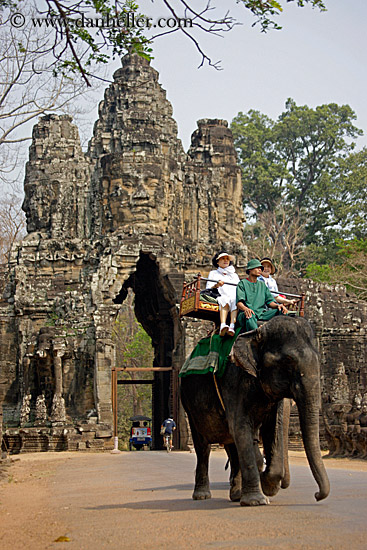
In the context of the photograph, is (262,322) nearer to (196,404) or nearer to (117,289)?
(196,404)

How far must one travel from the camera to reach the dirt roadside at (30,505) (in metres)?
6.67

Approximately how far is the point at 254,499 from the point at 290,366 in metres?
1.28

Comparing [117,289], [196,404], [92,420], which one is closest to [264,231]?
[117,289]

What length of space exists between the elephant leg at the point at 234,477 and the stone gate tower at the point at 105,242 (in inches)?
716

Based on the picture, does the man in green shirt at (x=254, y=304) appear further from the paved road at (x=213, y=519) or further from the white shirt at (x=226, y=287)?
the paved road at (x=213, y=519)

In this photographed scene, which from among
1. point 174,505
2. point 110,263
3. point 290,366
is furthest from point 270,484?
point 110,263

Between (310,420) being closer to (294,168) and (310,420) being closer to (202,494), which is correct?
(202,494)

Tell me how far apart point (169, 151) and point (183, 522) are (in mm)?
29188

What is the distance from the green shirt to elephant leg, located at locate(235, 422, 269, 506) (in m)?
1.25

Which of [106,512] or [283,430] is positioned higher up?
[283,430]

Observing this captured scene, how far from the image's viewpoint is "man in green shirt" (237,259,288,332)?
7.99 meters

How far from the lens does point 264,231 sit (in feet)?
190

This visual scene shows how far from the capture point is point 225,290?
29.3ft

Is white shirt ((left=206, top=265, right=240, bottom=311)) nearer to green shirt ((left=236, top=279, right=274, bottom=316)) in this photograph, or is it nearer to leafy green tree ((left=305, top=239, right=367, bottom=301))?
green shirt ((left=236, top=279, right=274, bottom=316))
